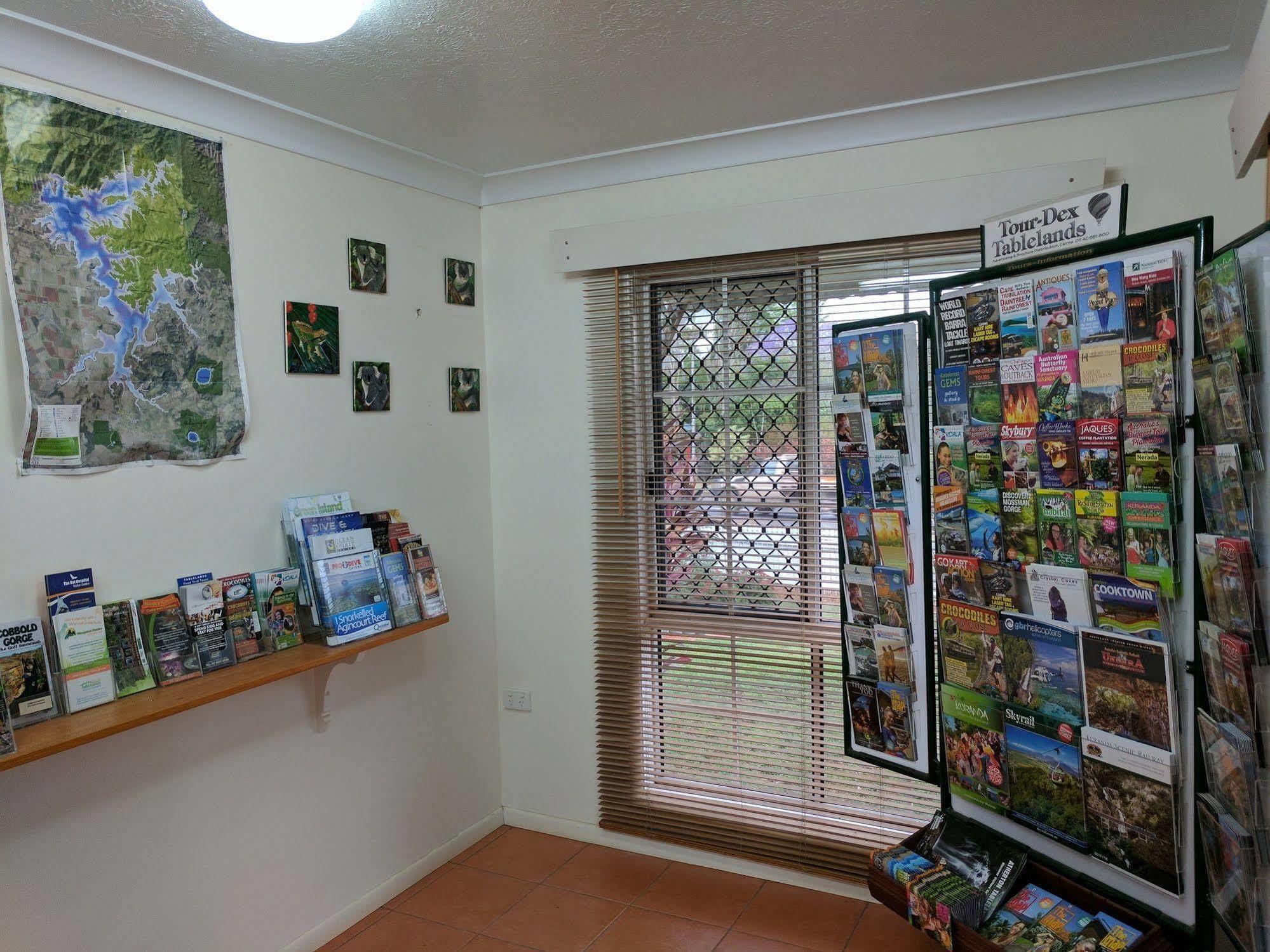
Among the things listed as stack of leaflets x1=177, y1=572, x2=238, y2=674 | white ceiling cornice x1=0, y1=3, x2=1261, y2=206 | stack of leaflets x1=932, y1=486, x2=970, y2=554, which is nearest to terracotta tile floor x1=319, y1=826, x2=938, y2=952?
stack of leaflets x1=177, y1=572, x2=238, y2=674

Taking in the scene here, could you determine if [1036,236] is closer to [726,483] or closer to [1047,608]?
[1047,608]

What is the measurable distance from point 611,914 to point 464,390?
2.02 metres

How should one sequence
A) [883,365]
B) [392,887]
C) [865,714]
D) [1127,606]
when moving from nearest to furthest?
[1127,606]
[883,365]
[865,714]
[392,887]

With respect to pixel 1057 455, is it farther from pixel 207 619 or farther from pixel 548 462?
pixel 207 619

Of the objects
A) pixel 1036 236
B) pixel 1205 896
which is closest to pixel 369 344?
pixel 1036 236

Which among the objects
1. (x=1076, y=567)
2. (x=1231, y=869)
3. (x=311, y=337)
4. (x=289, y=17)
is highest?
(x=289, y=17)

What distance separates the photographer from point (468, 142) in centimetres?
302

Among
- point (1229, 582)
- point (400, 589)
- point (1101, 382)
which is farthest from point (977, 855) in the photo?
point (400, 589)

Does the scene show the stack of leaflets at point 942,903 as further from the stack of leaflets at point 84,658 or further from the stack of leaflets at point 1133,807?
the stack of leaflets at point 84,658

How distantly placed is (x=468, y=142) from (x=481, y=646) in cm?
196

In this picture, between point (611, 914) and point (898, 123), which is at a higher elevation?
point (898, 123)

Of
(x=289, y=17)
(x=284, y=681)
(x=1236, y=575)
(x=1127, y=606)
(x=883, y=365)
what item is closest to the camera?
(x=1236, y=575)

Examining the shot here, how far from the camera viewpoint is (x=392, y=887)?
3.09m

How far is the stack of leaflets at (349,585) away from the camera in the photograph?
8.46 ft
